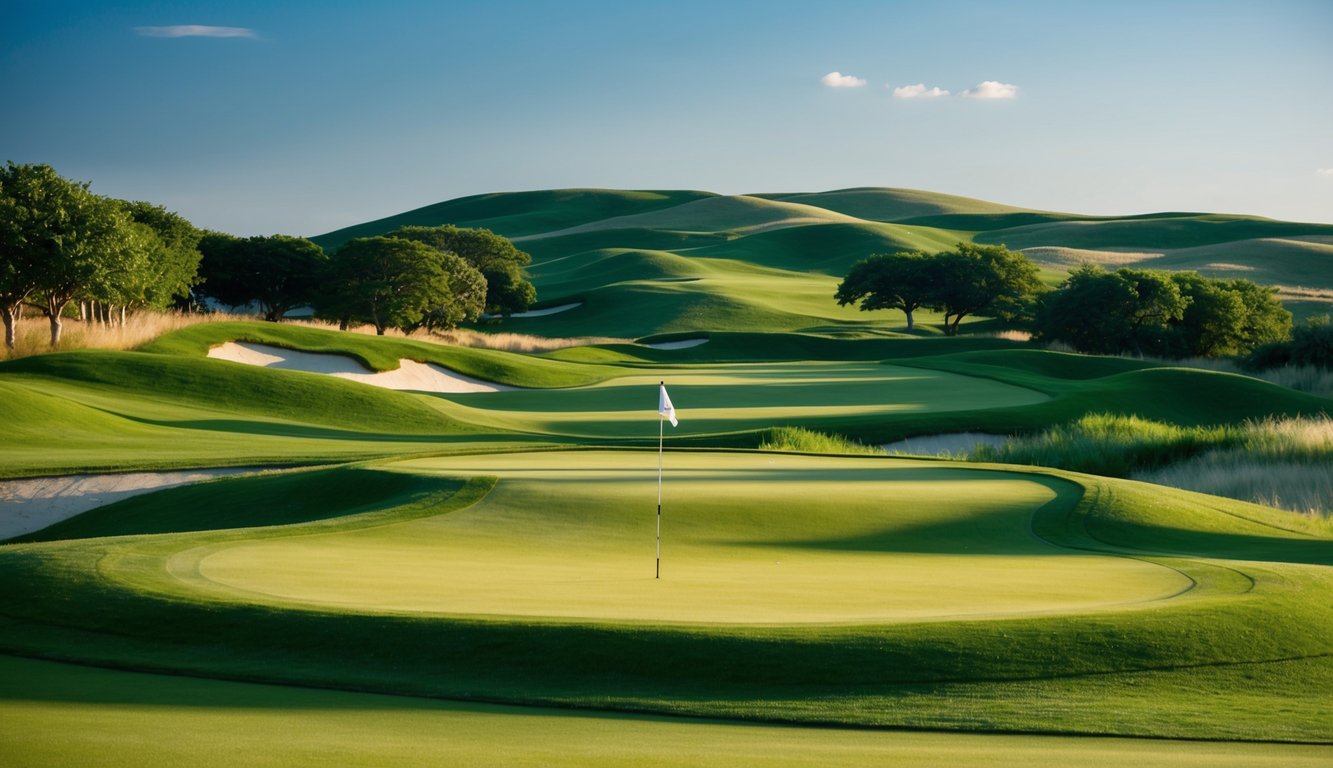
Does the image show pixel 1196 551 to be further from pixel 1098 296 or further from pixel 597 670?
pixel 1098 296

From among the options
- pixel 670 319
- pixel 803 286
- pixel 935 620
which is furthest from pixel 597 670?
pixel 803 286

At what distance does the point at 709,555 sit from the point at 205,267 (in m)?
60.1

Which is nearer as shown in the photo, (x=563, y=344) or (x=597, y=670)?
(x=597, y=670)

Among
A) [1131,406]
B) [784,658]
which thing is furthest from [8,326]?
[784,658]

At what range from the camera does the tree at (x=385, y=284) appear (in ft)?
193

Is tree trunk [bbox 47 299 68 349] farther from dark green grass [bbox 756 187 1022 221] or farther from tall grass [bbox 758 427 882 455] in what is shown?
dark green grass [bbox 756 187 1022 221]

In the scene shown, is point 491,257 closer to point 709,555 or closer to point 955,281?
point 955,281

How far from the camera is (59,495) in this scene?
59.1 ft

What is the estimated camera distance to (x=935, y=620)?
26.0 feet

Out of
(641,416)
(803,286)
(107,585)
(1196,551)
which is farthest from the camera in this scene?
(803,286)

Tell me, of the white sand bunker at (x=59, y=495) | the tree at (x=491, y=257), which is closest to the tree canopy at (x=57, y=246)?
the white sand bunker at (x=59, y=495)

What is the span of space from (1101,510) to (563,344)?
170ft

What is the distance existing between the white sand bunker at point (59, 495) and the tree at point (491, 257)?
6279 cm

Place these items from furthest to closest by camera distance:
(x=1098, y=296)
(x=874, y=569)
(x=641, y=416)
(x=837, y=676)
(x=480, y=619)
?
(x=1098, y=296), (x=641, y=416), (x=874, y=569), (x=480, y=619), (x=837, y=676)
